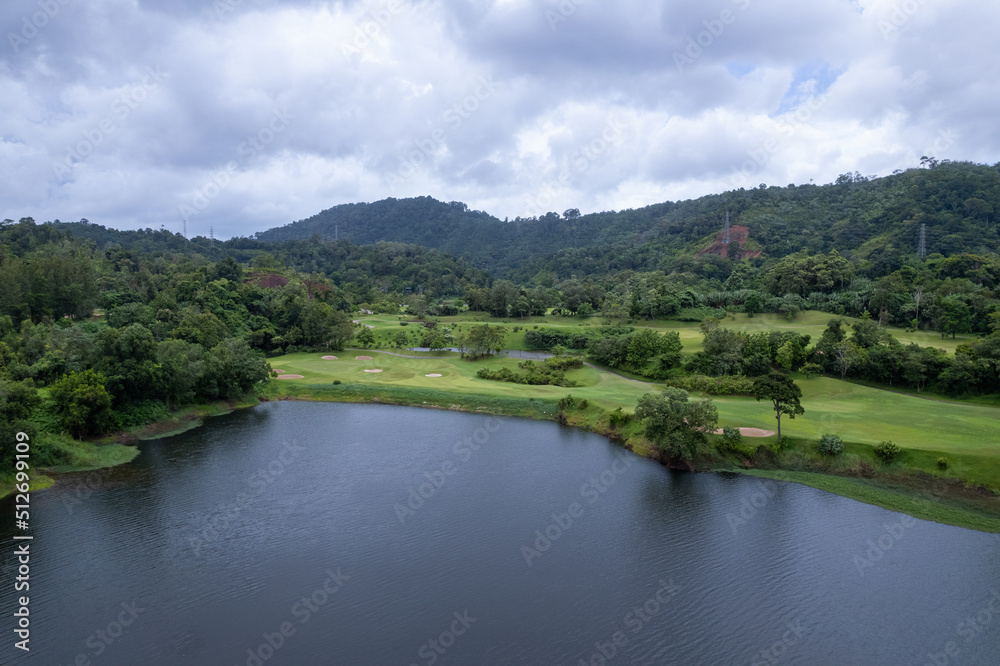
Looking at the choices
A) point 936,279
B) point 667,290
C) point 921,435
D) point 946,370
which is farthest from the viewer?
point 667,290

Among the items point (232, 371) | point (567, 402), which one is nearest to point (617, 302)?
point (567, 402)

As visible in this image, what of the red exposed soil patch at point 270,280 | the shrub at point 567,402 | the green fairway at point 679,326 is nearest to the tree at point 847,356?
the green fairway at point 679,326

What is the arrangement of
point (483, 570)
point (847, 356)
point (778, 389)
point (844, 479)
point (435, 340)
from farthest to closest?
point (435, 340) < point (847, 356) < point (778, 389) < point (844, 479) < point (483, 570)

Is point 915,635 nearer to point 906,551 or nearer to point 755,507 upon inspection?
point 906,551

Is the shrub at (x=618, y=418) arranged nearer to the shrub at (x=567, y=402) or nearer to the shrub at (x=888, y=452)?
the shrub at (x=567, y=402)

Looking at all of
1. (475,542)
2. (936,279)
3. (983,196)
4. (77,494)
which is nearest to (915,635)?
(475,542)

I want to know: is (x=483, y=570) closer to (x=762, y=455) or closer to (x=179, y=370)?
(x=762, y=455)

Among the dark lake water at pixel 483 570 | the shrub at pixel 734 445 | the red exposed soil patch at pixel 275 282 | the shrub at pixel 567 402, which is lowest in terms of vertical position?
the dark lake water at pixel 483 570
